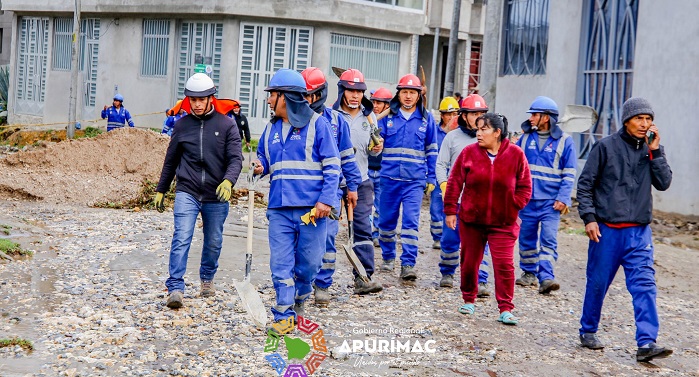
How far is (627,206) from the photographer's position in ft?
24.7

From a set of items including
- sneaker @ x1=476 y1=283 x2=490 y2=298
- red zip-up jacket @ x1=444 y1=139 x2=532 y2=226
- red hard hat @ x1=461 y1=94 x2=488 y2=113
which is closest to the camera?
red zip-up jacket @ x1=444 y1=139 x2=532 y2=226

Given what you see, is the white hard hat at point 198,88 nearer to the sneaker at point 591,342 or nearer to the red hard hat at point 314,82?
the red hard hat at point 314,82

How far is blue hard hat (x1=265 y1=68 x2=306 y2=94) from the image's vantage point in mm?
7555

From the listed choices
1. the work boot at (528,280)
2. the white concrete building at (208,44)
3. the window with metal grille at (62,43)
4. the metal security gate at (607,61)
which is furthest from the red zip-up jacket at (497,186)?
the window with metal grille at (62,43)

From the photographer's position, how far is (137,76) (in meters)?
33.0

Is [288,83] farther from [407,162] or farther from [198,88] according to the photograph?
[407,162]

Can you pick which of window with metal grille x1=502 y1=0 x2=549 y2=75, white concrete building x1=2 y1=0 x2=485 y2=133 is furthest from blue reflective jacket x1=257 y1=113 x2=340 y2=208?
white concrete building x1=2 y1=0 x2=485 y2=133

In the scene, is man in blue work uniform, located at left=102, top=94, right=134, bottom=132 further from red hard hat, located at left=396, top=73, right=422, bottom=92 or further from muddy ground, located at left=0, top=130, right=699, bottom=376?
red hard hat, located at left=396, top=73, right=422, bottom=92

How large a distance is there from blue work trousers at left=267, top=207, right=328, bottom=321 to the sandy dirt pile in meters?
8.92

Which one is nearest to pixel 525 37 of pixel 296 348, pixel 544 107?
pixel 544 107

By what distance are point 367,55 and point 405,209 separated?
73.3 ft

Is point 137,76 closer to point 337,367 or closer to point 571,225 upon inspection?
point 571,225

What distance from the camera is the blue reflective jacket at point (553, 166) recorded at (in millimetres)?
10312

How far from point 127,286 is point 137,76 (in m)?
25.0
